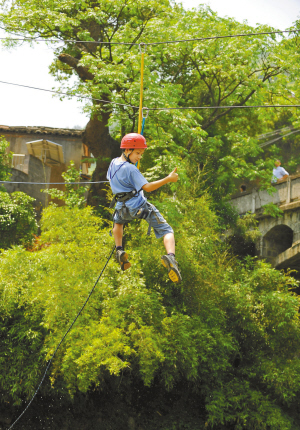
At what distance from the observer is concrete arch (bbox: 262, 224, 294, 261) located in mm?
18281

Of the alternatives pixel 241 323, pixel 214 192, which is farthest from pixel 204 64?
pixel 241 323

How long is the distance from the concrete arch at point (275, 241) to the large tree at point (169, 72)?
2.37m

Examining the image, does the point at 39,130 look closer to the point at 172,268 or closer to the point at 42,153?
the point at 42,153

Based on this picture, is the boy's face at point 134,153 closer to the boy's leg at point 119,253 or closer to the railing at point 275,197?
the boy's leg at point 119,253

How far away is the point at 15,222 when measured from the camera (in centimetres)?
1474

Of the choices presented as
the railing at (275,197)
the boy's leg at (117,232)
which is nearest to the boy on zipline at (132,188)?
the boy's leg at (117,232)

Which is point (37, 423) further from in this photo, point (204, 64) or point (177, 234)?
point (204, 64)

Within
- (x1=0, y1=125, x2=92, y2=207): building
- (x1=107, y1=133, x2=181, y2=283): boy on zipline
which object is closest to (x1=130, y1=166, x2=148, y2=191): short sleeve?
(x1=107, y1=133, x2=181, y2=283): boy on zipline

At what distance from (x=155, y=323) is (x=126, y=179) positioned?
6.24 metres

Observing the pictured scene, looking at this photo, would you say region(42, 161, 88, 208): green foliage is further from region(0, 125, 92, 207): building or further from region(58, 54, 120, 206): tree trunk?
region(0, 125, 92, 207): building

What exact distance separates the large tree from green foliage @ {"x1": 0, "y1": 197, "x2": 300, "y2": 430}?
239 centimetres

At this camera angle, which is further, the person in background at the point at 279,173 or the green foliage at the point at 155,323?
the person in background at the point at 279,173

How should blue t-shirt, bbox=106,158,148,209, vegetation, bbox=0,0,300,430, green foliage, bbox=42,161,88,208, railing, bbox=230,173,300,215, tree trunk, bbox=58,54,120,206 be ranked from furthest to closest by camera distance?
railing, bbox=230,173,300,215, tree trunk, bbox=58,54,120,206, green foliage, bbox=42,161,88,208, vegetation, bbox=0,0,300,430, blue t-shirt, bbox=106,158,148,209

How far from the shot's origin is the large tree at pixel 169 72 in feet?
41.5
